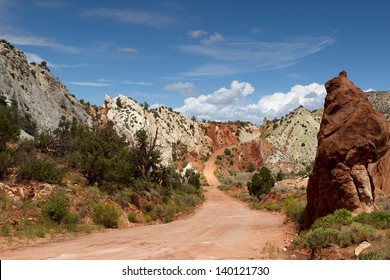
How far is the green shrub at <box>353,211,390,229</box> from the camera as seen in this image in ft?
41.8

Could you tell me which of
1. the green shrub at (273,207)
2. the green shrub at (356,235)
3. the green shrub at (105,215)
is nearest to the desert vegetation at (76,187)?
the green shrub at (105,215)

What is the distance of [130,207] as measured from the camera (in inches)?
914

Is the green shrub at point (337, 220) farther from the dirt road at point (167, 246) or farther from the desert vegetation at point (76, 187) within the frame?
the desert vegetation at point (76, 187)

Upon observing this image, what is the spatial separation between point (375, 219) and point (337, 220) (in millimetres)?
1229

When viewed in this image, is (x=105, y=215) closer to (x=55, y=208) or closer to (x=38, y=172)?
(x=55, y=208)

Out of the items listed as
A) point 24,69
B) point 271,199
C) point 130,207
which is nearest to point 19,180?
point 130,207

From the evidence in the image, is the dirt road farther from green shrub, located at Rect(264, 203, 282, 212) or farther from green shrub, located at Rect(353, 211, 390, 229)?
green shrub, located at Rect(264, 203, 282, 212)

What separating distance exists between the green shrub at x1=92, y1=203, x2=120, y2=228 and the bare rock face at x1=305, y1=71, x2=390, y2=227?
964 centimetres

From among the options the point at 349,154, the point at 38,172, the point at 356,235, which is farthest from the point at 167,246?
the point at 38,172

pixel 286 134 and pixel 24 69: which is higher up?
pixel 24 69

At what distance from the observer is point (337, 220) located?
13.4 meters

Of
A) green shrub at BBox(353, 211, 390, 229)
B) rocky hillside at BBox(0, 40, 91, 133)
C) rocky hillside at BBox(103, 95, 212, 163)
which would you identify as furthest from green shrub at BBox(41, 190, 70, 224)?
rocky hillside at BBox(103, 95, 212, 163)

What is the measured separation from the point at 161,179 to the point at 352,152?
1900 centimetres

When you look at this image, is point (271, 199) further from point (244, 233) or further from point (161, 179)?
point (244, 233)
